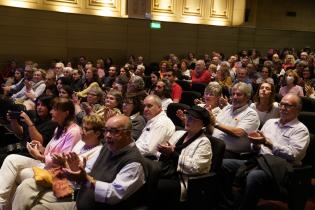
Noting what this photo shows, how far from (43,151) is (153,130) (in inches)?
35.1

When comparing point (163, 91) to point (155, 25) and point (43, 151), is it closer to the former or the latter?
point (43, 151)

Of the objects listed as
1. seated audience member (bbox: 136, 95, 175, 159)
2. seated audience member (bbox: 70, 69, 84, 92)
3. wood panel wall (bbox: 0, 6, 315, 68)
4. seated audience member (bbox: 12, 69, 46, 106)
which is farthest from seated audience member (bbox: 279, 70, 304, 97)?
wood panel wall (bbox: 0, 6, 315, 68)

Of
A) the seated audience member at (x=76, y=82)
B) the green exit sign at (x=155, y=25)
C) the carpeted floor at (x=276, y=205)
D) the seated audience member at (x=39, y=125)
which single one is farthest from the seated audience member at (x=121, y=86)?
the green exit sign at (x=155, y=25)

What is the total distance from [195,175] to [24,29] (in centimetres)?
763

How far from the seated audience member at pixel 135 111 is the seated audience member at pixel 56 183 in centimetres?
82

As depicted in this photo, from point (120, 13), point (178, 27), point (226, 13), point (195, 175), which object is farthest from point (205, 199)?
point (226, 13)

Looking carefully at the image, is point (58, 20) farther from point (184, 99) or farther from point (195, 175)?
point (195, 175)

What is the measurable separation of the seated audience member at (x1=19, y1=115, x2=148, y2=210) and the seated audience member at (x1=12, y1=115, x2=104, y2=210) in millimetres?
180

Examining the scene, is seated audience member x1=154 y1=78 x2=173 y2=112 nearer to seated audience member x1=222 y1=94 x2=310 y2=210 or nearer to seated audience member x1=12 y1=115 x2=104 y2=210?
seated audience member x1=222 y1=94 x2=310 y2=210

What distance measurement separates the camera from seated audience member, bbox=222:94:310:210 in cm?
288

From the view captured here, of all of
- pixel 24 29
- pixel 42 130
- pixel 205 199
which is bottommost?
pixel 205 199

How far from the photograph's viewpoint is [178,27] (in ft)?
38.6

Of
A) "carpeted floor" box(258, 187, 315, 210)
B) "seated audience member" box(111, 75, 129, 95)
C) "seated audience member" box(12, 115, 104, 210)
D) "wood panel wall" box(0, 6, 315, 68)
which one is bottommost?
"carpeted floor" box(258, 187, 315, 210)

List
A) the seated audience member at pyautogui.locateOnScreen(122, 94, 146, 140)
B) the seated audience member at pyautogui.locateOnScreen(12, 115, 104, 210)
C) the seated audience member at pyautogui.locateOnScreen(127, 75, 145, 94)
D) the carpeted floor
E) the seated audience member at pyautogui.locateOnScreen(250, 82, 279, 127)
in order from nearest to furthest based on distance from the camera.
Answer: the seated audience member at pyautogui.locateOnScreen(12, 115, 104, 210) < the carpeted floor < the seated audience member at pyautogui.locateOnScreen(122, 94, 146, 140) < the seated audience member at pyautogui.locateOnScreen(250, 82, 279, 127) < the seated audience member at pyautogui.locateOnScreen(127, 75, 145, 94)
